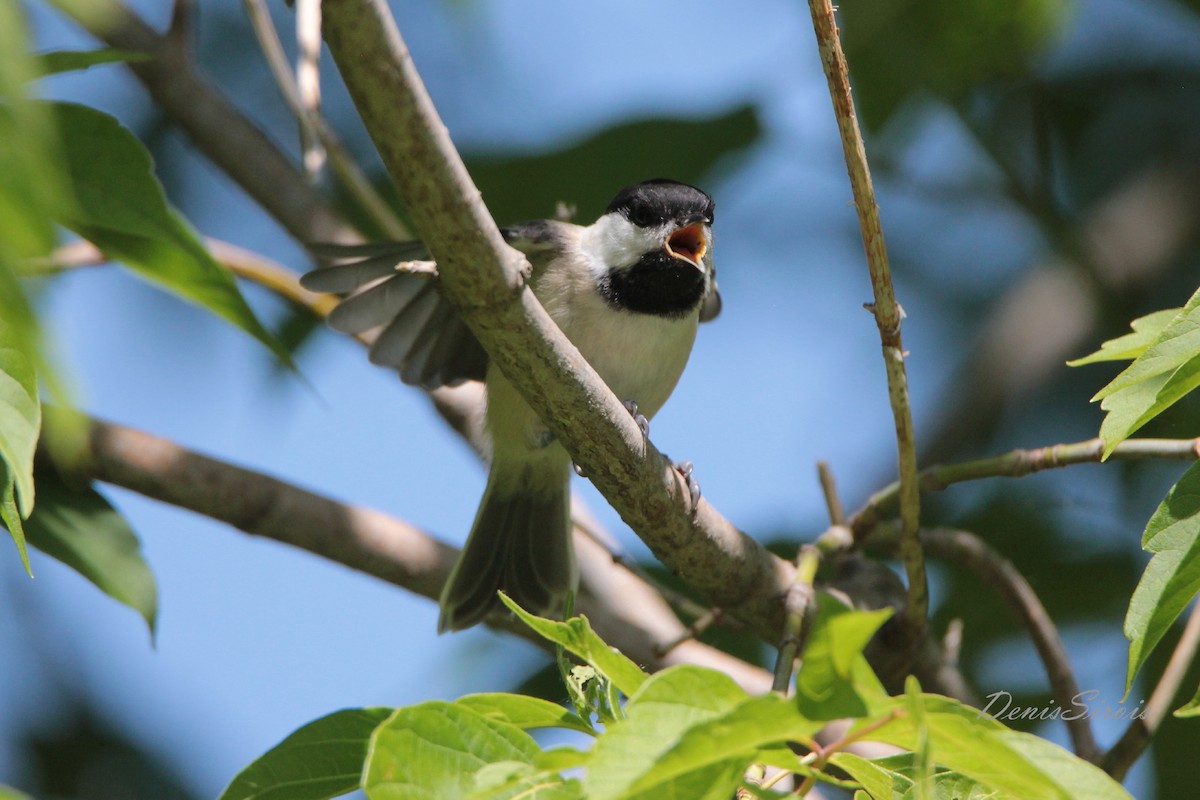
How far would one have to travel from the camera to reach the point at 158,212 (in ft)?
6.10

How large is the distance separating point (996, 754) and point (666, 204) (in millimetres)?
2367

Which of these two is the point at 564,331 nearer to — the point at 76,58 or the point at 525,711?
the point at 76,58

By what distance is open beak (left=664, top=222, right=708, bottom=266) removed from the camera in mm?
3256

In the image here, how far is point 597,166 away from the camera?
3965 millimetres

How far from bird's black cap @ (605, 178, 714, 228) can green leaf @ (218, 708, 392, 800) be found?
6.75 feet

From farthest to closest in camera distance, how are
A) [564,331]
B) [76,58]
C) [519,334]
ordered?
[564,331], [76,58], [519,334]

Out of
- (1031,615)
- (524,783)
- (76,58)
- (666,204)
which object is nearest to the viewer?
(524,783)

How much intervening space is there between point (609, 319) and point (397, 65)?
1900 mm

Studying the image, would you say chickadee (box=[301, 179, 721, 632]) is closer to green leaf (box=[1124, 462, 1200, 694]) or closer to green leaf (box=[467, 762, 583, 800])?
green leaf (box=[1124, 462, 1200, 694])

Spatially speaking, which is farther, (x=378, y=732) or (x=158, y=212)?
(x=158, y=212)

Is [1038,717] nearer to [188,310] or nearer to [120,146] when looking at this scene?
[120,146]

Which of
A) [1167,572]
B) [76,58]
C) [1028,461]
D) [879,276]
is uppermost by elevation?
[76,58]

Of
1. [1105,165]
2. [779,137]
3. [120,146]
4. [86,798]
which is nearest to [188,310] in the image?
[86,798]

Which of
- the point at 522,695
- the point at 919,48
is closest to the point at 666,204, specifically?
the point at 919,48
